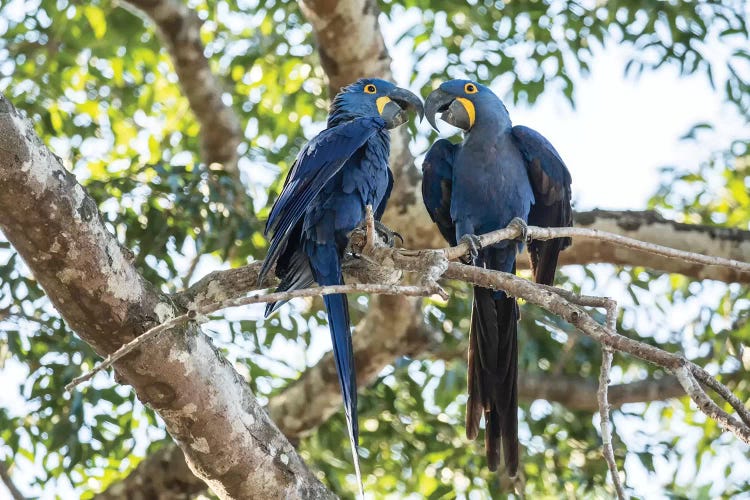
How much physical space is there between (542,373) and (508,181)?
132 cm

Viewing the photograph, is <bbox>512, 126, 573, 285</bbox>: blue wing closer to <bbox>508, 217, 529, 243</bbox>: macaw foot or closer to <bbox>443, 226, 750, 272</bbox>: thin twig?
<bbox>508, 217, 529, 243</bbox>: macaw foot

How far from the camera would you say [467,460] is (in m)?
4.14

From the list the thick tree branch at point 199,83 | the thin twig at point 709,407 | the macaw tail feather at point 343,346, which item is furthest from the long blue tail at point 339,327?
the thick tree branch at point 199,83

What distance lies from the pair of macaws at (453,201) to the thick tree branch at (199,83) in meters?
1.36

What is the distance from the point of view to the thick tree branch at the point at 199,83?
4.55 meters

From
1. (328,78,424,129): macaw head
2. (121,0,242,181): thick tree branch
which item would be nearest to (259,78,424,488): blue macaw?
(328,78,424,129): macaw head

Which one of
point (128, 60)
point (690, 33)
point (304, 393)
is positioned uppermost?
point (128, 60)

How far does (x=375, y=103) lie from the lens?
134 inches

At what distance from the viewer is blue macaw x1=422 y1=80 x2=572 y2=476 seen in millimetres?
3062

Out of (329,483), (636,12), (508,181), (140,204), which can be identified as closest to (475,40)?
(636,12)

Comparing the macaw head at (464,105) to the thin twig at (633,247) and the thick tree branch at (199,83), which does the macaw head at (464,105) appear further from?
the thick tree branch at (199,83)

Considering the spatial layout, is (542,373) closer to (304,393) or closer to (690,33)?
(304,393)

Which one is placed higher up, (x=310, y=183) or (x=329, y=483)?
(x=310, y=183)

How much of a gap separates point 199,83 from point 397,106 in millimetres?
1700
